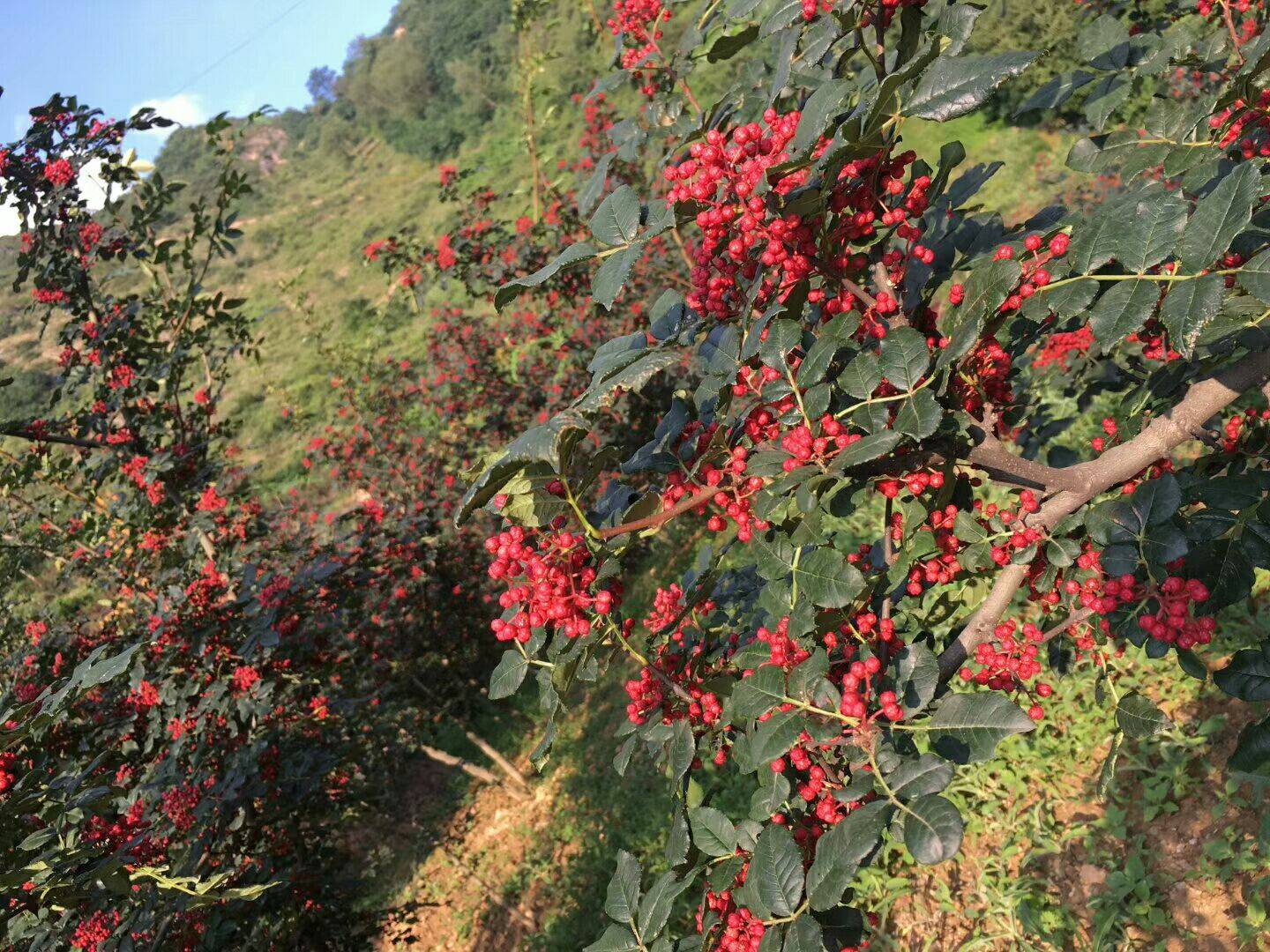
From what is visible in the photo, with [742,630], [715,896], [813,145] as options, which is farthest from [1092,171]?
[715,896]

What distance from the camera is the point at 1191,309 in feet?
3.16

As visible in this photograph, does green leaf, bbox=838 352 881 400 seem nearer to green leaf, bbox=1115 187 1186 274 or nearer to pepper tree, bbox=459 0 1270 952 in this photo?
pepper tree, bbox=459 0 1270 952

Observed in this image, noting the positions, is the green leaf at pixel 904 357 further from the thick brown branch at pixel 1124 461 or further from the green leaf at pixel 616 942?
the green leaf at pixel 616 942

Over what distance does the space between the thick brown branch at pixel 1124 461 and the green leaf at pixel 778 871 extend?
1.37 ft

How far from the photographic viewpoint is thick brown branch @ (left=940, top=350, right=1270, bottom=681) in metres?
1.26

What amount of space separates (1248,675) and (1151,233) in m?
0.72

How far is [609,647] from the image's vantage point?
1285 millimetres

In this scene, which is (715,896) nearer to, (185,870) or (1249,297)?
(1249,297)

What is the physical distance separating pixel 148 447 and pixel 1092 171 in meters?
3.99

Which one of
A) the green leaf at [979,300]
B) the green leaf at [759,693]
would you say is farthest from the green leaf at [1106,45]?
the green leaf at [759,693]

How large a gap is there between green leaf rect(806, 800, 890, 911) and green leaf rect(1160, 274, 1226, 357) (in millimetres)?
718

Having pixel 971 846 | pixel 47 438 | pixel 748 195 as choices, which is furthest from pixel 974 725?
pixel 47 438

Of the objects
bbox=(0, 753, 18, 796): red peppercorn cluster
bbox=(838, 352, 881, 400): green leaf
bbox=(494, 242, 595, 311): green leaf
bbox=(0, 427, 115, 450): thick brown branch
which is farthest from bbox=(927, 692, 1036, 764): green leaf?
bbox=(0, 427, 115, 450): thick brown branch

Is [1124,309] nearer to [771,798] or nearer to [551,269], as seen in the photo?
[551,269]
